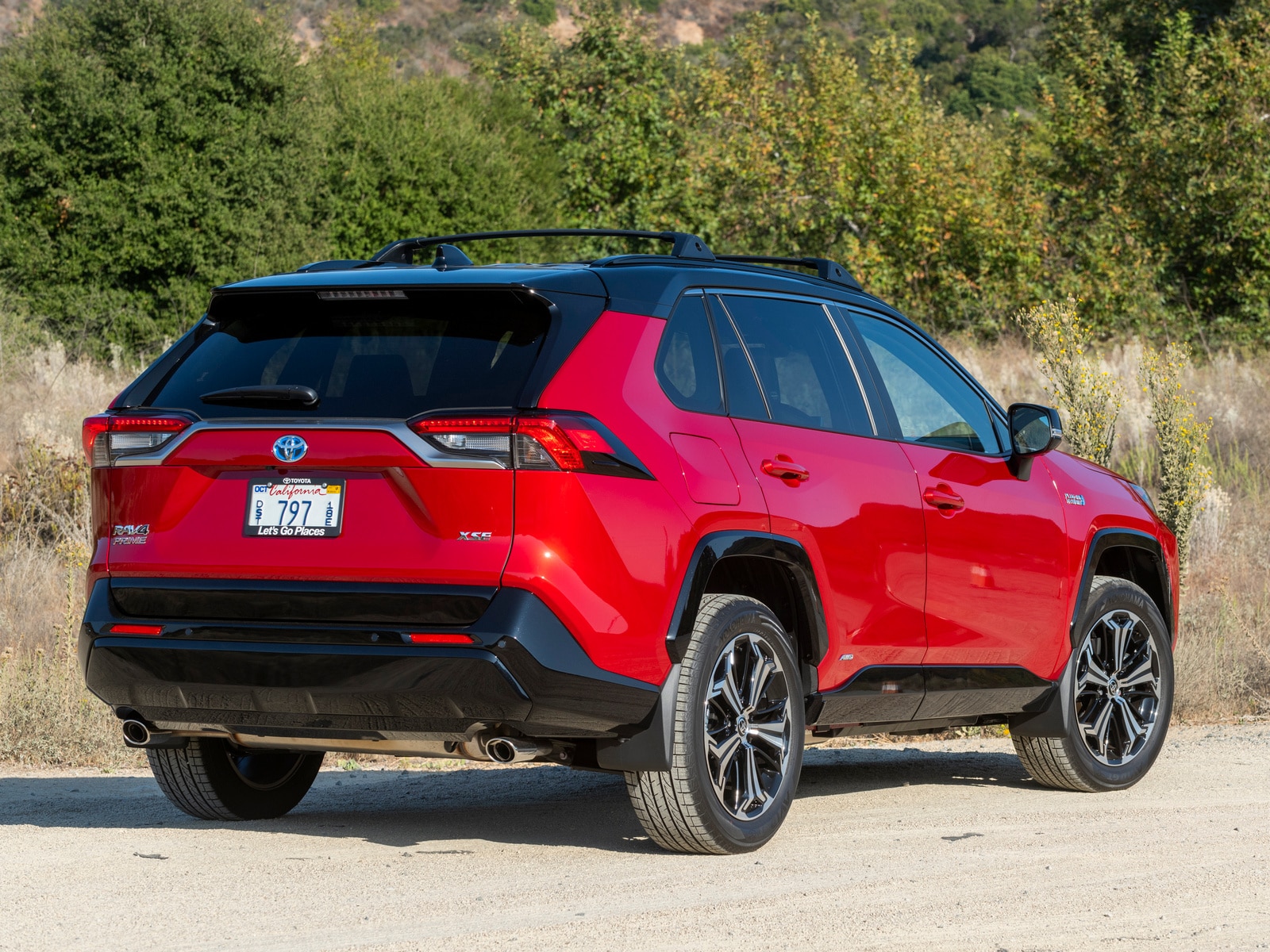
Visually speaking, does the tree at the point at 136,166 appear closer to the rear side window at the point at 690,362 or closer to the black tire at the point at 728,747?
the rear side window at the point at 690,362

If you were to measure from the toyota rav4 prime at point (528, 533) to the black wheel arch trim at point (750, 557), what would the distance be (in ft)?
0.04

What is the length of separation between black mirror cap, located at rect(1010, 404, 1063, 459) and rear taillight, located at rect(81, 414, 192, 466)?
3.33 metres

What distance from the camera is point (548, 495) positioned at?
4570mm

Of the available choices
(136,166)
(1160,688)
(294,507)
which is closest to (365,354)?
(294,507)

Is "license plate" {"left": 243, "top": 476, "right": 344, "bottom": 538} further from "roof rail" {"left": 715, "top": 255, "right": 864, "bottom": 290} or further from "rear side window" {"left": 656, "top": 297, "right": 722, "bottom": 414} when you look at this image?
"roof rail" {"left": 715, "top": 255, "right": 864, "bottom": 290}

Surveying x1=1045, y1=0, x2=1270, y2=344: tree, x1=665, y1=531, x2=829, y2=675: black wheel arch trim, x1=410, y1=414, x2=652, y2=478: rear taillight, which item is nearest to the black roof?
x1=410, y1=414, x2=652, y2=478: rear taillight

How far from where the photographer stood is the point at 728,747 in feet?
17.1

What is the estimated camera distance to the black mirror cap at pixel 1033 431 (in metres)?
6.56

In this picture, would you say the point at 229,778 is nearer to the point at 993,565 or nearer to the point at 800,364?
the point at 800,364

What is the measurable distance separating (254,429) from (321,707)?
836 mm

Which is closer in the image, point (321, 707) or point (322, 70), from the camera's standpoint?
point (321, 707)

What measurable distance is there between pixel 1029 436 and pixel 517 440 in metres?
2.79

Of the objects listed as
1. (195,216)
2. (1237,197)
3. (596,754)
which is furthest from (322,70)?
(596,754)

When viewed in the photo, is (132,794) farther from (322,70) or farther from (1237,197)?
(322,70)
